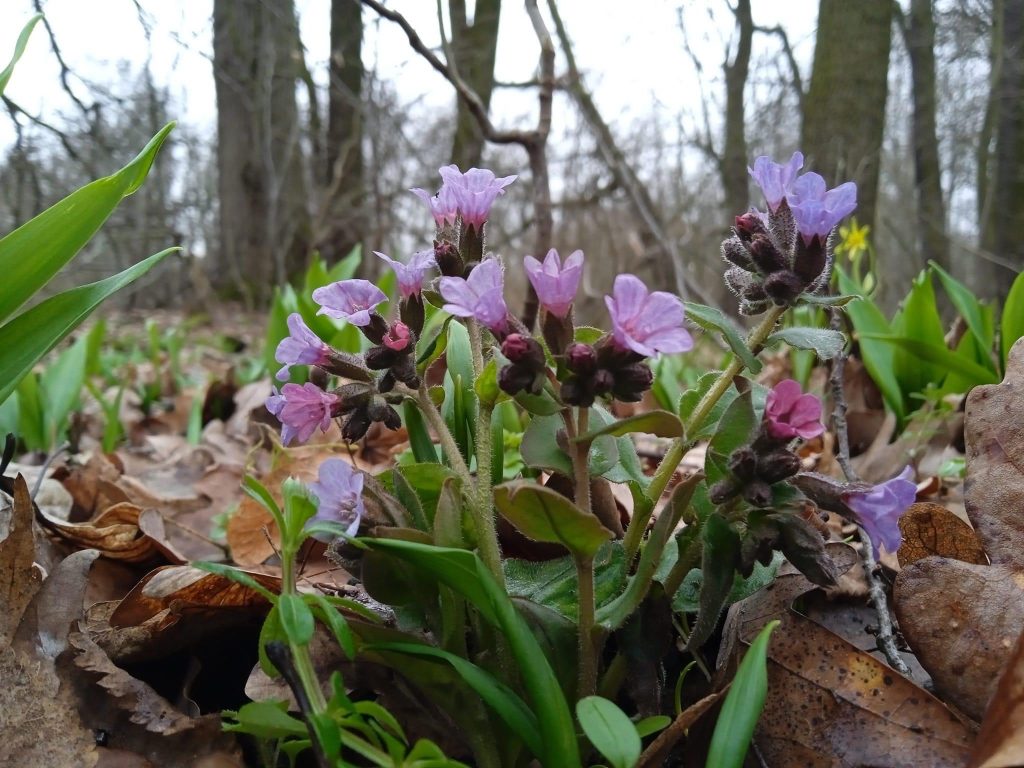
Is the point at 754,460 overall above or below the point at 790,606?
above

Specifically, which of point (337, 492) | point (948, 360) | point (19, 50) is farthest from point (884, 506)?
point (948, 360)

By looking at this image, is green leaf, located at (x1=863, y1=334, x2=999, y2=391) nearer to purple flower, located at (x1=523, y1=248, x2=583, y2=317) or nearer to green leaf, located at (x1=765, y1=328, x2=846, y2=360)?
green leaf, located at (x1=765, y1=328, x2=846, y2=360)

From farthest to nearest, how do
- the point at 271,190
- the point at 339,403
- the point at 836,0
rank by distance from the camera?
1. the point at 271,190
2. the point at 836,0
3. the point at 339,403

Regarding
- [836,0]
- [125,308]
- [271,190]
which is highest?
[836,0]

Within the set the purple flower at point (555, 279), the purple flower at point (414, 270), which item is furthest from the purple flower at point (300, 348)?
the purple flower at point (555, 279)

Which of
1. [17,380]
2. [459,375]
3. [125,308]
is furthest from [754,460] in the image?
[125,308]

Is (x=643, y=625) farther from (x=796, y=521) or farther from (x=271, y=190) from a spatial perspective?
(x=271, y=190)

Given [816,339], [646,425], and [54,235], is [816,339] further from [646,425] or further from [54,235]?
[54,235]

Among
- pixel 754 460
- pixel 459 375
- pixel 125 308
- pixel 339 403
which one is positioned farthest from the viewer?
pixel 125 308
